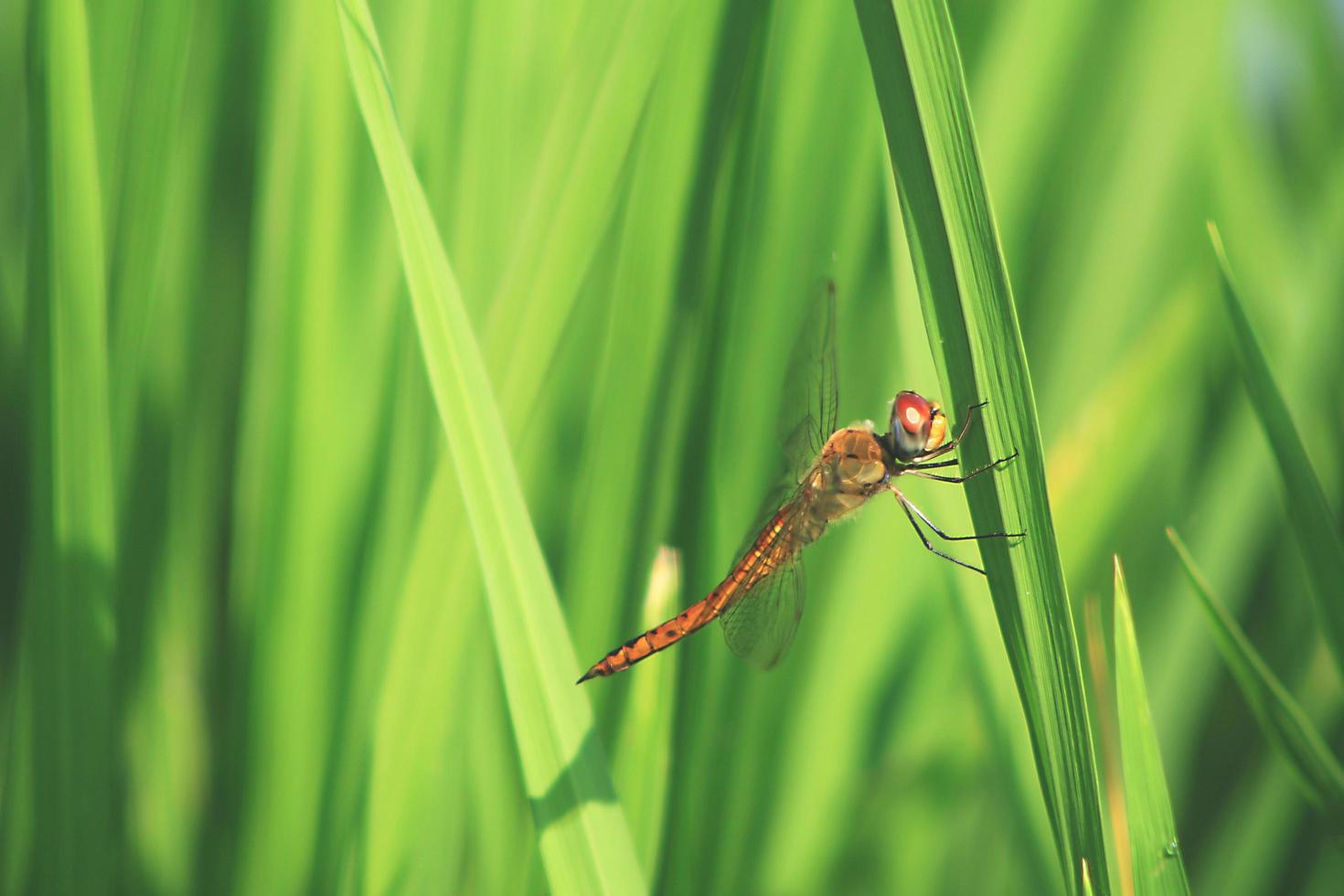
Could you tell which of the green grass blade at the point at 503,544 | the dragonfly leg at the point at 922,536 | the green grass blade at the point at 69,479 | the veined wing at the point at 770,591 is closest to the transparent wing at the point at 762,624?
the veined wing at the point at 770,591

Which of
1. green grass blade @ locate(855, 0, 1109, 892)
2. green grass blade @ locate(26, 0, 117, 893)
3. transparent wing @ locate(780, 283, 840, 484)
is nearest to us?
green grass blade @ locate(855, 0, 1109, 892)

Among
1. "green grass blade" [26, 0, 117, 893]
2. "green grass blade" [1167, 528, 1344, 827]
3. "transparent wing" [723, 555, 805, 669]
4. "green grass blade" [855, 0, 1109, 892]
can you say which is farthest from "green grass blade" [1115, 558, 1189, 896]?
"green grass blade" [26, 0, 117, 893]

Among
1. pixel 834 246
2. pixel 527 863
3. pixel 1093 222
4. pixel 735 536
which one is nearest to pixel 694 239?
pixel 834 246

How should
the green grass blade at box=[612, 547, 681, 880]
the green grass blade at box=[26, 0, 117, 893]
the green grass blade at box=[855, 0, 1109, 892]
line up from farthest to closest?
the green grass blade at box=[612, 547, 681, 880] < the green grass blade at box=[26, 0, 117, 893] < the green grass blade at box=[855, 0, 1109, 892]

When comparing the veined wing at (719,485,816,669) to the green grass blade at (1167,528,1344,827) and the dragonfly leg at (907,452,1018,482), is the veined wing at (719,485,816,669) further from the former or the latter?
the green grass blade at (1167,528,1344,827)

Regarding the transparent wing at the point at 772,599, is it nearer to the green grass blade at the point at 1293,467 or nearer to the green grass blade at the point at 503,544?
the green grass blade at the point at 503,544

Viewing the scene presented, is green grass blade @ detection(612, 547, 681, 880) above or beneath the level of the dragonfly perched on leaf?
beneath

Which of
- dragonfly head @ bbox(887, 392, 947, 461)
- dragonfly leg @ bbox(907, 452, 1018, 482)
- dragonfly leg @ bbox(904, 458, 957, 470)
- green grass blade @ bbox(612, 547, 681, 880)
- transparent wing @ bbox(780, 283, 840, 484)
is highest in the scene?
transparent wing @ bbox(780, 283, 840, 484)
